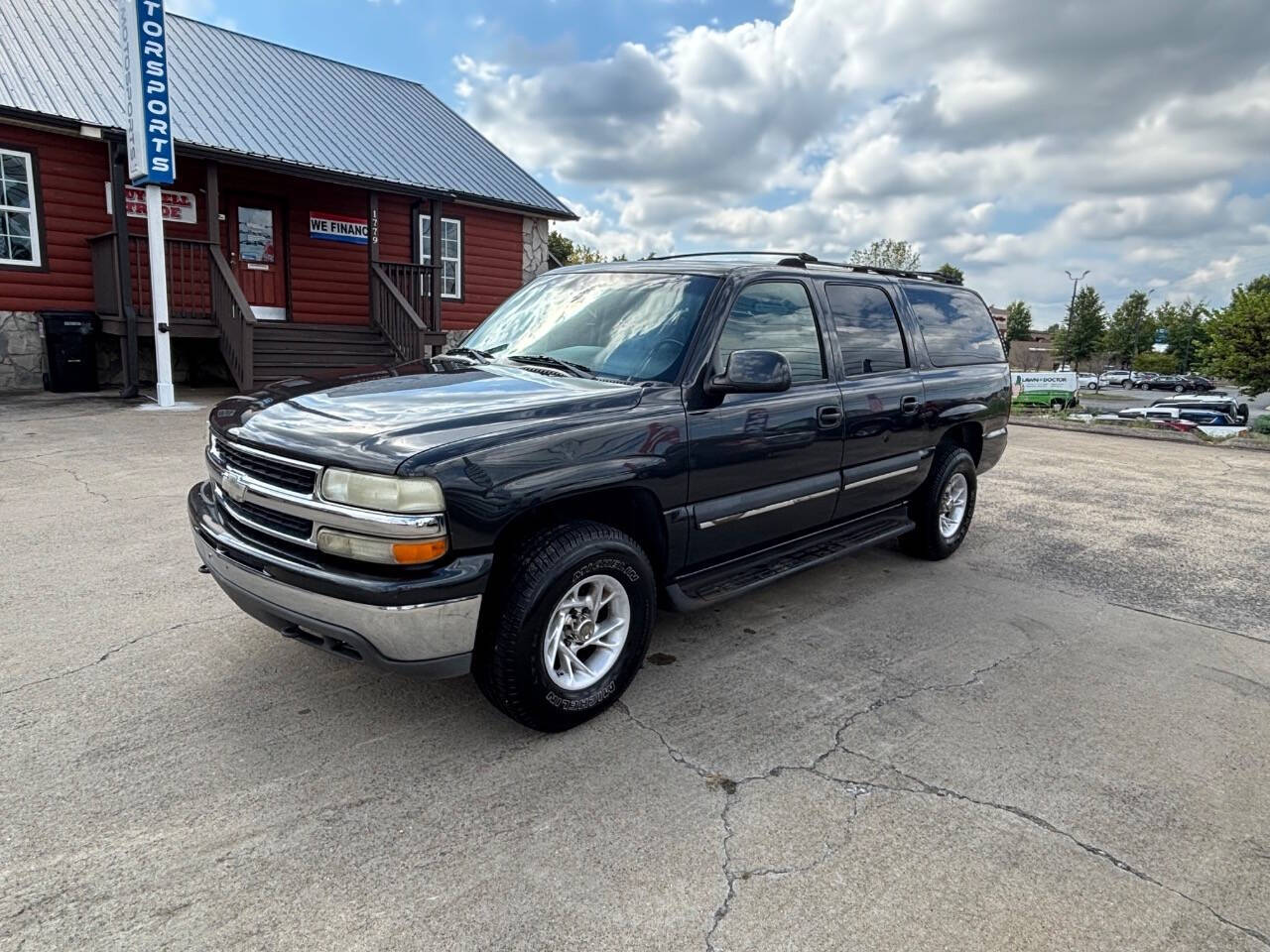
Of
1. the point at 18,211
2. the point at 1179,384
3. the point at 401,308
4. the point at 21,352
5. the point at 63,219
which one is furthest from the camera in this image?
the point at 1179,384

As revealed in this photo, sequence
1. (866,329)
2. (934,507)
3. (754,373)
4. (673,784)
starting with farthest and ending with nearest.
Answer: (934,507) < (866,329) < (754,373) < (673,784)

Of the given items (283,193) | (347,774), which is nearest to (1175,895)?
(347,774)

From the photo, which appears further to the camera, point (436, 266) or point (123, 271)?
point (436, 266)

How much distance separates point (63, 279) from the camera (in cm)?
1186

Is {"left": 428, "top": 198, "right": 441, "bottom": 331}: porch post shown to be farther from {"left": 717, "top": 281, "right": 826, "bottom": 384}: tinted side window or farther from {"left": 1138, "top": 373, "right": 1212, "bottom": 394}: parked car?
{"left": 1138, "top": 373, "right": 1212, "bottom": 394}: parked car

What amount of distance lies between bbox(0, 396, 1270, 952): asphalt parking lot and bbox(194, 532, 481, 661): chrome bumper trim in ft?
1.54

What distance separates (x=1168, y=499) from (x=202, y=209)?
1445cm

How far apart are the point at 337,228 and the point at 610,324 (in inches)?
513

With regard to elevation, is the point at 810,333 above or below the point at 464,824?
above

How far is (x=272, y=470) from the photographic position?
9.23 feet

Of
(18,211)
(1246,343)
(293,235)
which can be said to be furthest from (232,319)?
(1246,343)

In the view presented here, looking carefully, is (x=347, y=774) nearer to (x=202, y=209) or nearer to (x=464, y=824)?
(x=464, y=824)

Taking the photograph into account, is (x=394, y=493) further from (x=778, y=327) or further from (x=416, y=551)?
(x=778, y=327)

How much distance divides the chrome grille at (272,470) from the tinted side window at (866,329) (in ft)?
9.40
